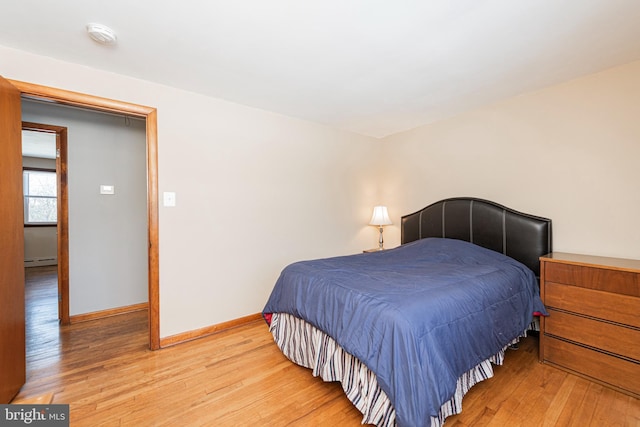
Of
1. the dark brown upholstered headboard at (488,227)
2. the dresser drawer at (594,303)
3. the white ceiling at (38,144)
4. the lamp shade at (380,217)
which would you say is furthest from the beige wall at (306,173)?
the white ceiling at (38,144)

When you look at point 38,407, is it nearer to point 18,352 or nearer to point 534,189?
point 18,352

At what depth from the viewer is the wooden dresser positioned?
169 cm

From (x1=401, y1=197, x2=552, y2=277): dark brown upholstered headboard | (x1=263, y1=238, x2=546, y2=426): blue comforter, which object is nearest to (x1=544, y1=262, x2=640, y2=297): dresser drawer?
(x1=263, y1=238, x2=546, y2=426): blue comforter

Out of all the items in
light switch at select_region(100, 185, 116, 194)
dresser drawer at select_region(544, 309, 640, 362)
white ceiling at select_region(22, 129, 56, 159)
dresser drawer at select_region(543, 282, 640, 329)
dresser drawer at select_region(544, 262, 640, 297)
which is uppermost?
white ceiling at select_region(22, 129, 56, 159)

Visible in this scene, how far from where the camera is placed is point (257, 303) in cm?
295

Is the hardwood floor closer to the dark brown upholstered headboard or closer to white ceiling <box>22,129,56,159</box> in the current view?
the dark brown upholstered headboard

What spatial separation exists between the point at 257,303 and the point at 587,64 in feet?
11.8

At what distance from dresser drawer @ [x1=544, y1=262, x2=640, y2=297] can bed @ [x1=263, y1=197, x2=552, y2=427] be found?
192 millimetres

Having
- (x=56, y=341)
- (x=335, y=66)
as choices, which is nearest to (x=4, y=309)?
(x=56, y=341)

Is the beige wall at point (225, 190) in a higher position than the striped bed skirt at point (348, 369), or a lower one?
higher

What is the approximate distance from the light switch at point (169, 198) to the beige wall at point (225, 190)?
0.17 ft

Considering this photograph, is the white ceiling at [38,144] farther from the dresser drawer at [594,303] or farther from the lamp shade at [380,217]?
the dresser drawer at [594,303]

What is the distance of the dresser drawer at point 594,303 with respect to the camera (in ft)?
5.54

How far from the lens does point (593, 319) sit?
1828 mm
